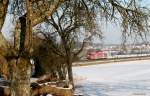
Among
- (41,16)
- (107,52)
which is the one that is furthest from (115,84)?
(107,52)

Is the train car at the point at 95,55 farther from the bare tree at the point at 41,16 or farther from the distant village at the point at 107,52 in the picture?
the bare tree at the point at 41,16

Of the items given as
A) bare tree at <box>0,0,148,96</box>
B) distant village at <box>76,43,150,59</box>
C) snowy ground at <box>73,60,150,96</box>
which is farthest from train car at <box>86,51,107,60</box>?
bare tree at <box>0,0,148,96</box>

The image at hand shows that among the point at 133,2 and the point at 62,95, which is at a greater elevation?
the point at 133,2

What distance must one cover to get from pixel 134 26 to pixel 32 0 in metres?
3.73

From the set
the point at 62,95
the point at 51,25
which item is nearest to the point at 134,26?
the point at 62,95

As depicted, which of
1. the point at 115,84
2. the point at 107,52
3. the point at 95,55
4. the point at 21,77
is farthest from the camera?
the point at 107,52

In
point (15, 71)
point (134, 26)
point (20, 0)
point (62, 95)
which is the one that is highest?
point (20, 0)

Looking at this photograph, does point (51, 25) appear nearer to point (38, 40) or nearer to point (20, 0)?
point (38, 40)

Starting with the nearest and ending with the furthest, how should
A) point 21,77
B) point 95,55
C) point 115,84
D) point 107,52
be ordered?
point 21,77 < point 115,84 < point 95,55 < point 107,52

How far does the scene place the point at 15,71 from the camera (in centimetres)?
1284

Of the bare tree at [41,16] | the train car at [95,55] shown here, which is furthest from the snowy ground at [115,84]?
the train car at [95,55]

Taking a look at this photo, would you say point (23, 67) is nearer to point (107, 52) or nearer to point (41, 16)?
point (41, 16)

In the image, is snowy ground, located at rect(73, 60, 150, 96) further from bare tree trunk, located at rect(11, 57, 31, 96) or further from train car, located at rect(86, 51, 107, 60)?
train car, located at rect(86, 51, 107, 60)

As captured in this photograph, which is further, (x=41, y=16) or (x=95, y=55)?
(x=95, y=55)
